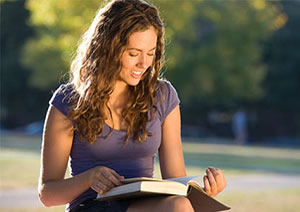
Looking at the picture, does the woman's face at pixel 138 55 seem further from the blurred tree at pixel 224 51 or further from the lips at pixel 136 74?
the blurred tree at pixel 224 51

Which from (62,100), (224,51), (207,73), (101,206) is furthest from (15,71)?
(101,206)

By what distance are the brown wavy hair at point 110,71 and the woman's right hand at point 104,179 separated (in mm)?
404

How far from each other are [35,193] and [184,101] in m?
29.6

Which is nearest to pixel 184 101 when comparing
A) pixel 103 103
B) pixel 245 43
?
pixel 245 43

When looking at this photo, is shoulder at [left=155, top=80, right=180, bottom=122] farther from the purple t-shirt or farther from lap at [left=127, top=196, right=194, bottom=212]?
lap at [left=127, top=196, right=194, bottom=212]

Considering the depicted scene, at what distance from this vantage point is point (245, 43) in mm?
36938

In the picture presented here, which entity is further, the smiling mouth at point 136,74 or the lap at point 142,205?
the smiling mouth at point 136,74

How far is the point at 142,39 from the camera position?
12.3ft

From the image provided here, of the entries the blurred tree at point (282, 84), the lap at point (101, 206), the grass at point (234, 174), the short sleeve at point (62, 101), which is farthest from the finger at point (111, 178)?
the blurred tree at point (282, 84)

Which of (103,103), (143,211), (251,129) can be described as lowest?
(251,129)

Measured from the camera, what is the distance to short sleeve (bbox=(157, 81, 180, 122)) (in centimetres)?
397

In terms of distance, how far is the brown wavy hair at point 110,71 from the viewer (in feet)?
12.3

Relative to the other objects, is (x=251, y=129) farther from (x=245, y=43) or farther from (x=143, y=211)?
(x=143, y=211)

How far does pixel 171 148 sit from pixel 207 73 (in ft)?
109
